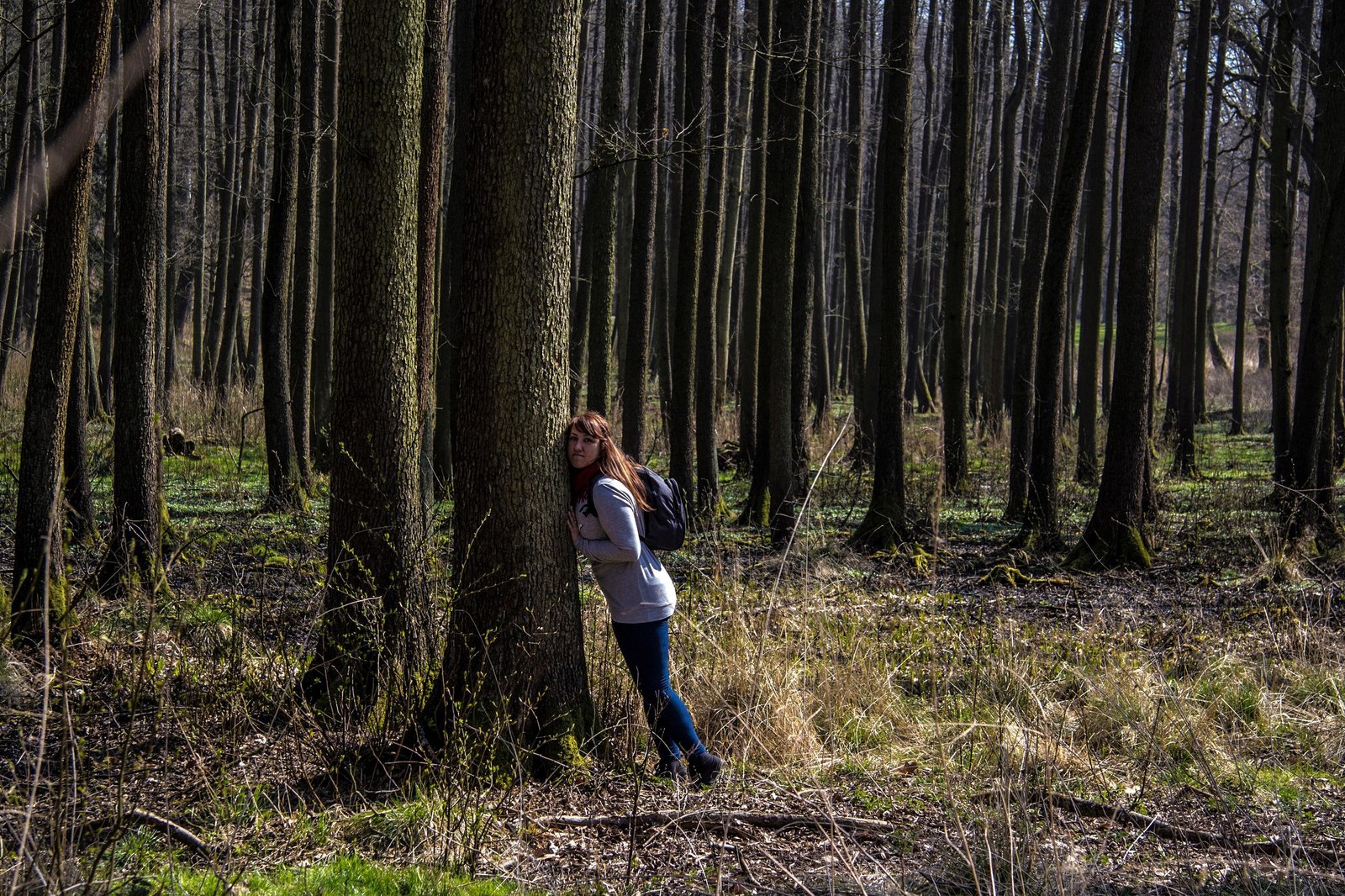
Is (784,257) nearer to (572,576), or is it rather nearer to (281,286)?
(281,286)

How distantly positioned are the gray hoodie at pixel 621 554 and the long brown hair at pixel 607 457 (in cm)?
5

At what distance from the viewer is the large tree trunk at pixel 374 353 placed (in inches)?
208

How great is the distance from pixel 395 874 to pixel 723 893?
1.19 metres

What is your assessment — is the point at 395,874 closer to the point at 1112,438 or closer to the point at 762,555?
the point at 762,555

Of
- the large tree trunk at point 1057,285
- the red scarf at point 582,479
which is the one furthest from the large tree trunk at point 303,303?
the red scarf at point 582,479

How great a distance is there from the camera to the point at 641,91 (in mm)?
12008

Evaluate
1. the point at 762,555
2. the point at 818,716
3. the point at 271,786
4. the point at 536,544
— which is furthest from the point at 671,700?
the point at 762,555

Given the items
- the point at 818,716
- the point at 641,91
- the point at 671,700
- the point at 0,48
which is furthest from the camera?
the point at 0,48

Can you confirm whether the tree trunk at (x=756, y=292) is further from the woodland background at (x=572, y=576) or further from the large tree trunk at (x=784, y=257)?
the large tree trunk at (x=784, y=257)

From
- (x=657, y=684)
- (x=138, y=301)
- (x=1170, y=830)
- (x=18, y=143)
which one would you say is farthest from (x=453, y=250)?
(x=1170, y=830)

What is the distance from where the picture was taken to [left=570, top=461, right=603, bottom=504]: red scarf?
16.0 ft

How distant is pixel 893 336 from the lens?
1083 centimetres

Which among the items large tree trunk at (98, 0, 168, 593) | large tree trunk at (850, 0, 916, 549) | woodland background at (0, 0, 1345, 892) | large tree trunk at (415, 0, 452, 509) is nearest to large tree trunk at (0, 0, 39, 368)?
woodland background at (0, 0, 1345, 892)

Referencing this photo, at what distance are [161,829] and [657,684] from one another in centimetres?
208
